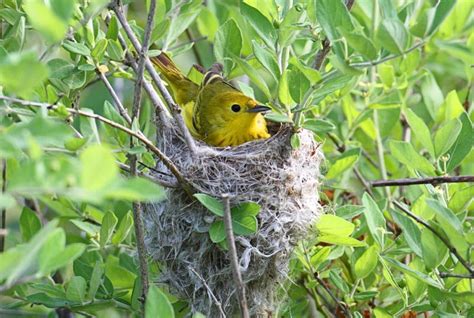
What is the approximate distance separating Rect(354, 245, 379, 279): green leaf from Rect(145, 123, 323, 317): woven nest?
0.25 m

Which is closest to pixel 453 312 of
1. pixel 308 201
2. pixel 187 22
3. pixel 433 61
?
pixel 308 201

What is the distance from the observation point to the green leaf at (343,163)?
3.94 m

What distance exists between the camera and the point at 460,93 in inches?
182

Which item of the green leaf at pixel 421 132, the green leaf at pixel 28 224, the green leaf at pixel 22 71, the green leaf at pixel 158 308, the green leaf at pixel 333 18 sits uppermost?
A: the green leaf at pixel 22 71

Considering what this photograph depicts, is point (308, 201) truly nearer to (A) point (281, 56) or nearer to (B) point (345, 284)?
(B) point (345, 284)

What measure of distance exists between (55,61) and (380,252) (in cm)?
148

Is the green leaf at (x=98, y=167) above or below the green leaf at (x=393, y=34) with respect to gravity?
above

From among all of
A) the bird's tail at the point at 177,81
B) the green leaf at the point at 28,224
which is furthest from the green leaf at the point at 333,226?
the bird's tail at the point at 177,81

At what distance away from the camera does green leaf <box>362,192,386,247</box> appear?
345 centimetres

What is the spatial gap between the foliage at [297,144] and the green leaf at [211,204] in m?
0.28

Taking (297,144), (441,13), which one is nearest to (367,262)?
(297,144)

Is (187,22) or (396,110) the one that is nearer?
(187,22)

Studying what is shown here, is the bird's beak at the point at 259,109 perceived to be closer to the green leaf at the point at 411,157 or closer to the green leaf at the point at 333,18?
the green leaf at the point at 411,157

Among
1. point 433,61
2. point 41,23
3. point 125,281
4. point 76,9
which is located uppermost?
point 41,23
